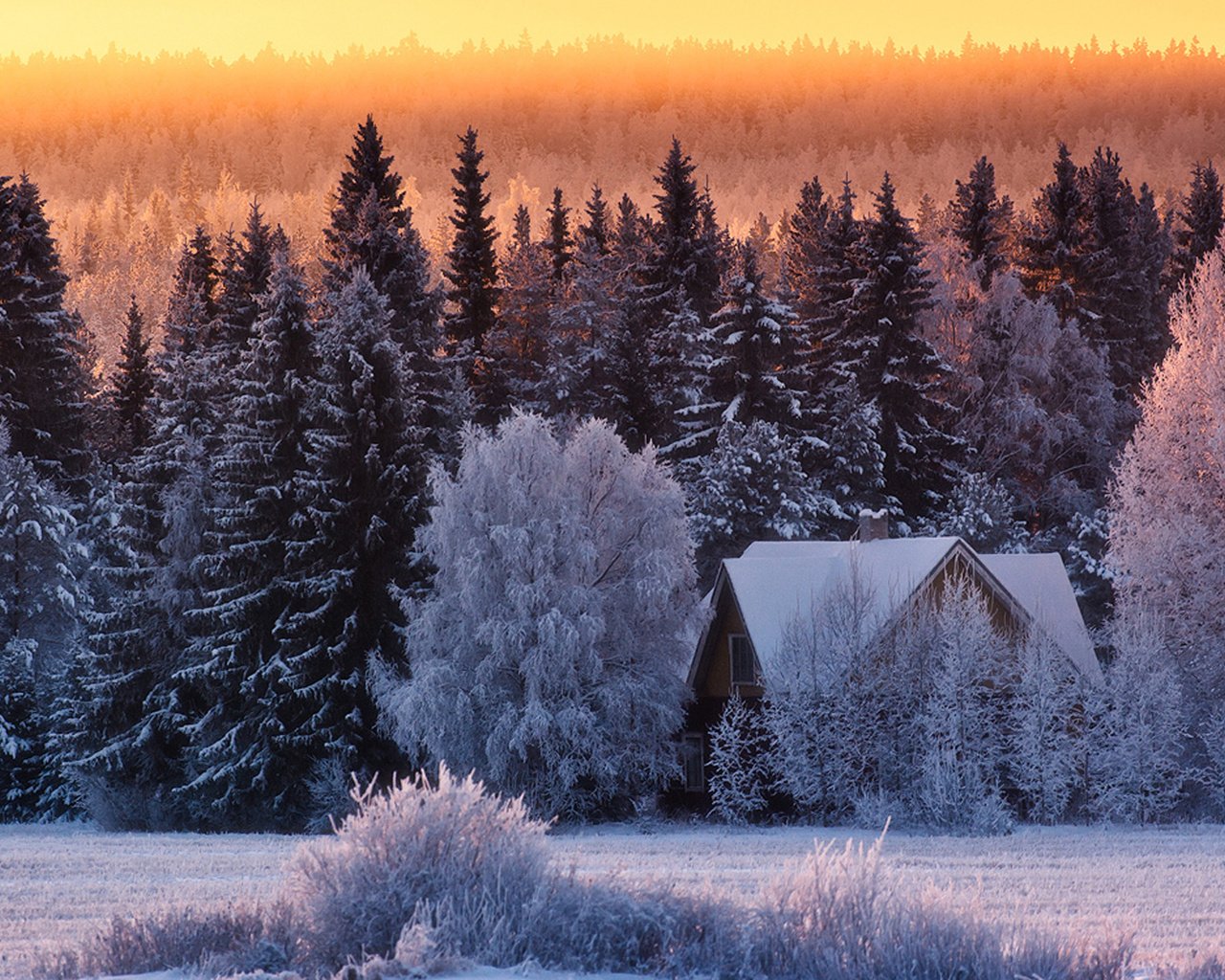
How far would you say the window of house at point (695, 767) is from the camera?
43031 millimetres

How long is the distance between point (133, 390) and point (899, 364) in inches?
1086

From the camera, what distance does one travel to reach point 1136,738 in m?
35.2

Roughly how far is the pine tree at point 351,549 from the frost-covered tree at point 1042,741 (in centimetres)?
1505

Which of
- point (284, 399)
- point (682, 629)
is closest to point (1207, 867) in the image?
point (682, 629)

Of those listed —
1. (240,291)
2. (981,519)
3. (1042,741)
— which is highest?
(240,291)

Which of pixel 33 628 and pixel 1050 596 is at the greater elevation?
pixel 33 628

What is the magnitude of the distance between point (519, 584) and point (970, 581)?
35.2 feet

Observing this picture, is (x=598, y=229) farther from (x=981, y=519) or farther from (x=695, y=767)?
(x=695, y=767)

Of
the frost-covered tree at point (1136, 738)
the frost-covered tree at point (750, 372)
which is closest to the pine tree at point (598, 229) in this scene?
the frost-covered tree at point (750, 372)

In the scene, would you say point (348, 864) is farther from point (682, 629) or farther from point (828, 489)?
point (828, 489)

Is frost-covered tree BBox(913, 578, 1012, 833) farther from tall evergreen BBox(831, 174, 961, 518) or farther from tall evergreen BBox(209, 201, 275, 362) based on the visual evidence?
tall evergreen BBox(209, 201, 275, 362)

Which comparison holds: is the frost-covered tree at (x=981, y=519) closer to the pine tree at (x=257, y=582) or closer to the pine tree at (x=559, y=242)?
the pine tree at (x=257, y=582)

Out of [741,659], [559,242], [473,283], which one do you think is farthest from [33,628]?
[559,242]

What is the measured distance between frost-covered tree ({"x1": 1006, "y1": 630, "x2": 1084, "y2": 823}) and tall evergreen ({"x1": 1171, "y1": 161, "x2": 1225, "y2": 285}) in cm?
4712
